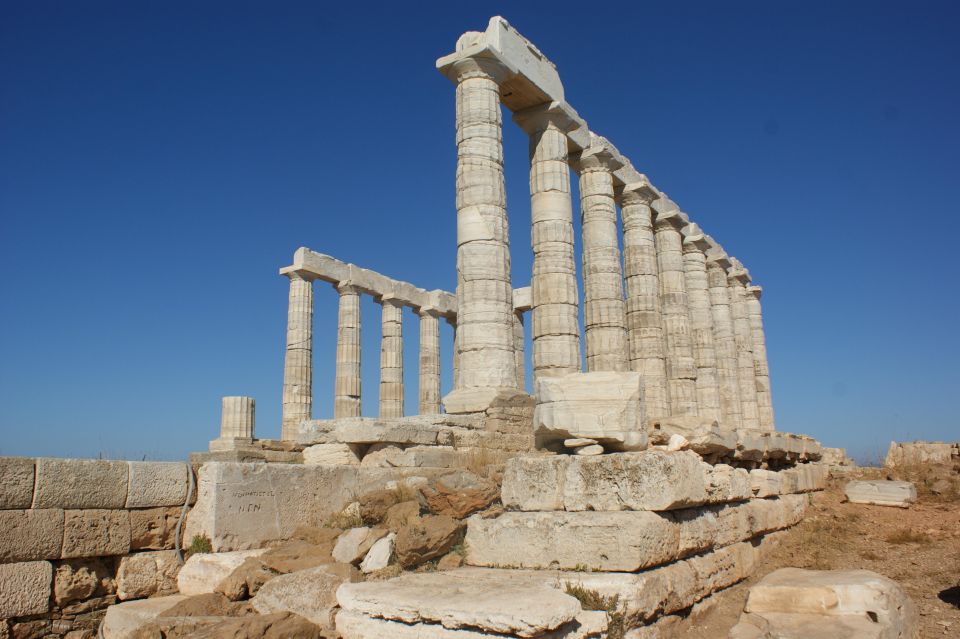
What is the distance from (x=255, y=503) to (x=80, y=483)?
1564 millimetres

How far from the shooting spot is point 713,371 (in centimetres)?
2652

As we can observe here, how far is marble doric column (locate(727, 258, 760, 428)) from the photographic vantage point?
99.0 feet

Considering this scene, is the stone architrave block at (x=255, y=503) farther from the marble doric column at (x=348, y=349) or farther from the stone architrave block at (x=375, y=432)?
the marble doric column at (x=348, y=349)

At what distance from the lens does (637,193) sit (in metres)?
23.6

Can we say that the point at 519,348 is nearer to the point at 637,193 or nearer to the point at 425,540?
the point at 637,193

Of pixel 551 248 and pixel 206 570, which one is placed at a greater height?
pixel 551 248

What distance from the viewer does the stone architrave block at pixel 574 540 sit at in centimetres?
578

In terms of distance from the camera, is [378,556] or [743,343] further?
[743,343]

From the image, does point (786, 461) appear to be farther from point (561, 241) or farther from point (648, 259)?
point (648, 259)

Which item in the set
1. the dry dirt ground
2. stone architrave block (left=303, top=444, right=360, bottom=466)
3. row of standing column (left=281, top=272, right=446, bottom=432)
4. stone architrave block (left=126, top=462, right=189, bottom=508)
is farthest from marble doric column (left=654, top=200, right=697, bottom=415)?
stone architrave block (left=126, top=462, right=189, bottom=508)

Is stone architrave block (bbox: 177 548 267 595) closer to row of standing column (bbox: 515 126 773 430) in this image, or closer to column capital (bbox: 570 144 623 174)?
row of standing column (bbox: 515 126 773 430)

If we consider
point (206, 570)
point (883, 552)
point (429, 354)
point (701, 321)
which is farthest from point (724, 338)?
point (206, 570)

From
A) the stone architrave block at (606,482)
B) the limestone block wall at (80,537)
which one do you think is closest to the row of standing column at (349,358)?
the limestone block wall at (80,537)

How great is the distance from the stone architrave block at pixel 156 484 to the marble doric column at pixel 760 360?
28564mm
